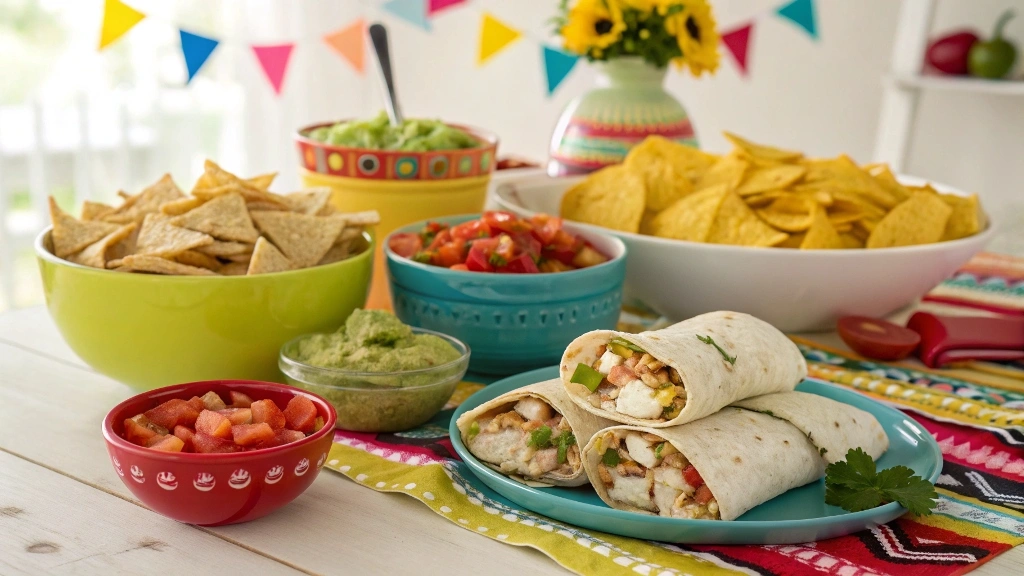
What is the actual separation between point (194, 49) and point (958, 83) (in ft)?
10.5

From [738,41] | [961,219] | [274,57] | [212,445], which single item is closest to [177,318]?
[212,445]

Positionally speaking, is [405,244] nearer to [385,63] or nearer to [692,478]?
[385,63]

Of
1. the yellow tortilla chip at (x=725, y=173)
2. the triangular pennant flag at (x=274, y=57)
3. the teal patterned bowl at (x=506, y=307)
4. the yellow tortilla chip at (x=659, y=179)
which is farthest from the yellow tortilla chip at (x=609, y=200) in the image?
the triangular pennant flag at (x=274, y=57)

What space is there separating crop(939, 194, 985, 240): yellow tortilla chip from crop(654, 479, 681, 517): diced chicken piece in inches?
43.9

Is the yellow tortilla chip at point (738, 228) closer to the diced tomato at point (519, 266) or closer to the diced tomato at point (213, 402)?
the diced tomato at point (519, 266)

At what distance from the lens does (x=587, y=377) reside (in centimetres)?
125

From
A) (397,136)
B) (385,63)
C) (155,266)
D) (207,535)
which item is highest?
(385,63)

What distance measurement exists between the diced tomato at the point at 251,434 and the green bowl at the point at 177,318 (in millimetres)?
333

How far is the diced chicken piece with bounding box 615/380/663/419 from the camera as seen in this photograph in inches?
47.3

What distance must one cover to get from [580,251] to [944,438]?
65cm

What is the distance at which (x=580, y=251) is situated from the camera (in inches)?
68.9

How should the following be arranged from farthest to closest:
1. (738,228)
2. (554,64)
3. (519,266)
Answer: (554,64), (738,228), (519,266)

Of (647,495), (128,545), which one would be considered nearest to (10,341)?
(128,545)

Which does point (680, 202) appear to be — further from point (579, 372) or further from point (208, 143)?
point (208, 143)
